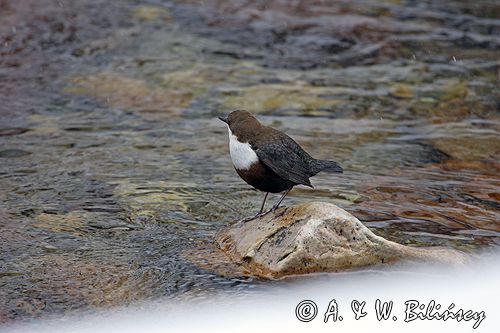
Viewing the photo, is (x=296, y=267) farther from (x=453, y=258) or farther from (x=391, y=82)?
(x=391, y=82)

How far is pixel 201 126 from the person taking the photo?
8.39m

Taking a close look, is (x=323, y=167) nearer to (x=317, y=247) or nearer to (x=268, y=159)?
(x=268, y=159)

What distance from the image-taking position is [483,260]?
5098mm

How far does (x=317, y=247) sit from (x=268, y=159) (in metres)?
0.59

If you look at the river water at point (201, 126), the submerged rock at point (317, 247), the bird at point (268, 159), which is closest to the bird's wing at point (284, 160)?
the bird at point (268, 159)

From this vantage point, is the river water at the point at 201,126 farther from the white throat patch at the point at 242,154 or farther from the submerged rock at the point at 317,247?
the white throat patch at the point at 242,154

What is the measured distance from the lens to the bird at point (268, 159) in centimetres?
493

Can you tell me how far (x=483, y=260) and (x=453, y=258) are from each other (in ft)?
0.87

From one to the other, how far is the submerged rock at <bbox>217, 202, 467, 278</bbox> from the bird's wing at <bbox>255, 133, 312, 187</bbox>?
19 centimetres

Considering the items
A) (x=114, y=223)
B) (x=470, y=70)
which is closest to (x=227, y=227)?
(x=114, y=223)

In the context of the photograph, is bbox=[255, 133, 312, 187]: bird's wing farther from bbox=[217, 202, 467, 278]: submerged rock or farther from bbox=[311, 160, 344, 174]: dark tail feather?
bbox=[217, 202, 467, 278]: submerged rock

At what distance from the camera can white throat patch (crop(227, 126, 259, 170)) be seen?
16.2 ft

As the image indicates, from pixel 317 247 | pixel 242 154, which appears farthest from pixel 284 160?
pixel 317 247

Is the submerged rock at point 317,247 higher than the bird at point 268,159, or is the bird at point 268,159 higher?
the bird at point 268,159
